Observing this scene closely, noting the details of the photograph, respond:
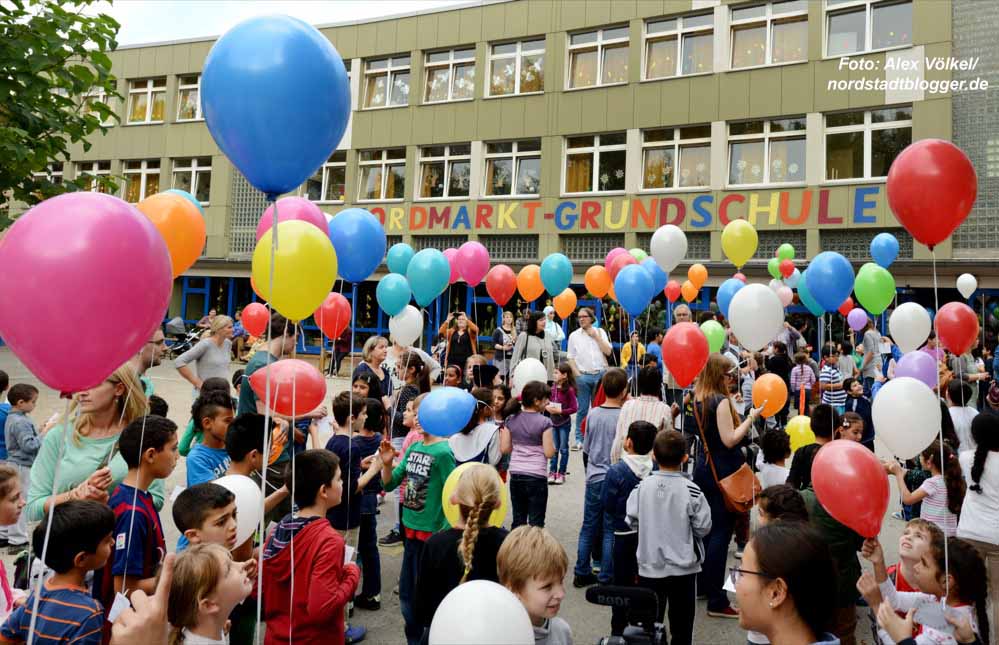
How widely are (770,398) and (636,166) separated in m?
12.0

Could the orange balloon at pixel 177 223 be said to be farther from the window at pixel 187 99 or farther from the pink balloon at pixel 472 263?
the window at pixel 187 99

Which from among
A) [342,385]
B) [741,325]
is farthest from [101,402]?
[342,385]

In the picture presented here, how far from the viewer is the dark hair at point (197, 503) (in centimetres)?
256

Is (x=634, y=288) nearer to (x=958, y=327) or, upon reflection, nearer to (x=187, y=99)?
(x=958, y=327)

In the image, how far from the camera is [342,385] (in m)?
15.5

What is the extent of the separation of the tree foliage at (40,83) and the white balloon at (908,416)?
5.84m

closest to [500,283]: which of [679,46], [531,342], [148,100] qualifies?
[531,342]

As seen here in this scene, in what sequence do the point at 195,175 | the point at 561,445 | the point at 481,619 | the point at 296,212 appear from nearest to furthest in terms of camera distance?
the point at 481,619, the point at 296,212, the point at 561,445, the point at 195,175

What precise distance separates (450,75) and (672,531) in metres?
18.2

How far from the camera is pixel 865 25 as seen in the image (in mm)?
14766

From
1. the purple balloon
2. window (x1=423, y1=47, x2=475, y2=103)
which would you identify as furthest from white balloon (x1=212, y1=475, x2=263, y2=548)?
window (x1=423, y1=47, x2=475, y2=103)

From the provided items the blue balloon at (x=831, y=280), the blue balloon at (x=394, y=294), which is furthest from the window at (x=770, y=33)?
the blue balloon at (x=394, y=294)

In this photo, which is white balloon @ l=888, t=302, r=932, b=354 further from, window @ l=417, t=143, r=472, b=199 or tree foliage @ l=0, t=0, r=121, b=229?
window @ l=417, t=143, r=472, b=199

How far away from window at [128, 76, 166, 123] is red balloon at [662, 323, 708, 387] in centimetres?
2329
